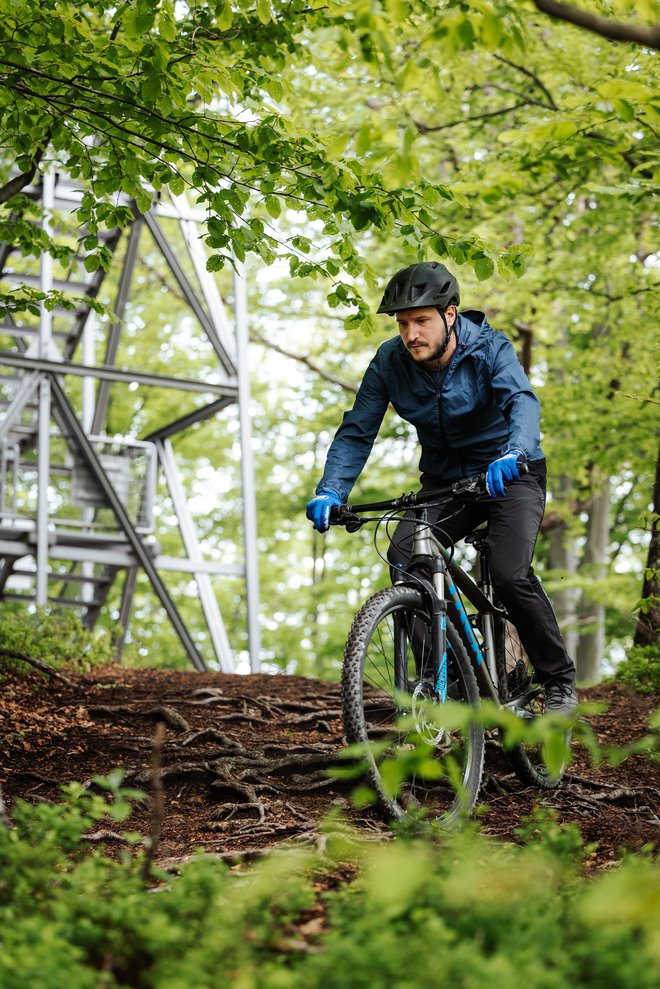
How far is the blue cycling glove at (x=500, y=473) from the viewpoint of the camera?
3854 mm

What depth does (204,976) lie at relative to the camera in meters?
1.85

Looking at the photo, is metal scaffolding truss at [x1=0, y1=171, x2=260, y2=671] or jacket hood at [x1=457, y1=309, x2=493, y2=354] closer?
jacket hood at [x1=457, y1=309, x2=493, y2=354]

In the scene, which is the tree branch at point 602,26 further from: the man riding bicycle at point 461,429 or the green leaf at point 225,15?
the green leaf at point 225,15

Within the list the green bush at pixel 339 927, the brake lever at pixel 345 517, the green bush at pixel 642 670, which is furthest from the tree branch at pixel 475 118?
the green bush at pixel 339 927

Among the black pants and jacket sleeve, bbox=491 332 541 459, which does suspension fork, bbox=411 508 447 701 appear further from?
jacket sleeve, bbox=491 332 541 459

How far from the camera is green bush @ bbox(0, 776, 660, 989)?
1.84 meters

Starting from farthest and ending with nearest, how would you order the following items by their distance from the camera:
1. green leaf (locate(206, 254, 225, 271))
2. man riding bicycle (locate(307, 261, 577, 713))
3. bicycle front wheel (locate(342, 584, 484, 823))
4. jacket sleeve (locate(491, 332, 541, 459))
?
green leaf (locate(206, 254, 225, 271)) < man riding bicycle (locate(307, 261, 577, 713)) < jacket sleeve (locate(491, 332, 541, 459)) < bicycle front wheel (locate(342, 584, 484, 823))

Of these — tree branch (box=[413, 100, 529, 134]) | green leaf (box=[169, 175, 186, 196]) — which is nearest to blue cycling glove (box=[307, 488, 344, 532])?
green leaf (box=[169, 175, 186, 196])

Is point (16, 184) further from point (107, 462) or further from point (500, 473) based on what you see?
point (107, 462)

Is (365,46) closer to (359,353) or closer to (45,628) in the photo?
(45,628)

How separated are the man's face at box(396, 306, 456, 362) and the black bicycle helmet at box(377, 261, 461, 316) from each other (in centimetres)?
7

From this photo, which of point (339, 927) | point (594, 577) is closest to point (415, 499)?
point (339, 927)

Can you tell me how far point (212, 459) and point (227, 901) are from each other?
20446mm

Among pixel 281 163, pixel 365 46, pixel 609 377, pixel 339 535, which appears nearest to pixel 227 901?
pixel 365 46
